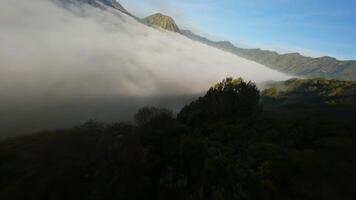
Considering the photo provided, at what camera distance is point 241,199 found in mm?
26562

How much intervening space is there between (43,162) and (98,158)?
6303 millimetres

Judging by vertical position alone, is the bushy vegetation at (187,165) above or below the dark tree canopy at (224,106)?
below

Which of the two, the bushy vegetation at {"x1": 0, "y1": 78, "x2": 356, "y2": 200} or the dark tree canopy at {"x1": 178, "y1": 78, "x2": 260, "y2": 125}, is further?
the dark tree canopy at {"x1": 178, "y1": 78, "x2": 260, "y2": 125}

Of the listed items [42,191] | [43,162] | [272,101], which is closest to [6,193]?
[42,191]

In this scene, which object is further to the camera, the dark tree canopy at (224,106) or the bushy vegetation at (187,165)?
the dark tree canopy at (224,106)

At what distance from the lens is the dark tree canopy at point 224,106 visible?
212 feet

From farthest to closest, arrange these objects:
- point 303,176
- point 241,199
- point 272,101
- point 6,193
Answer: point 272,101 → point 6,193 → point 303,176 → point 241,199

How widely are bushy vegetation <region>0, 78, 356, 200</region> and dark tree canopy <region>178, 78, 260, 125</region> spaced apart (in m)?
13.9

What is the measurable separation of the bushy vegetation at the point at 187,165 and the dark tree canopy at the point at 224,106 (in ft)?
45.5

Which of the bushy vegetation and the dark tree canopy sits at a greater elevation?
the dark tree canopy

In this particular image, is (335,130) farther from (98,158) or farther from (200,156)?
(98,158)

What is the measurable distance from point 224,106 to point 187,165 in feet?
96.7

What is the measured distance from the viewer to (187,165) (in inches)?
1491

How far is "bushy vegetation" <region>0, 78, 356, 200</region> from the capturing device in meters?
28.5
